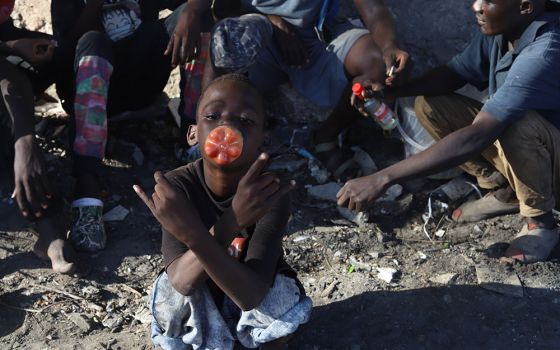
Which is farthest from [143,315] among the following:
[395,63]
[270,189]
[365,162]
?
[395,63]

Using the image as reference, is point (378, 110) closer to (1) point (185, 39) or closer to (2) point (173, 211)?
(1) point (185, 39)

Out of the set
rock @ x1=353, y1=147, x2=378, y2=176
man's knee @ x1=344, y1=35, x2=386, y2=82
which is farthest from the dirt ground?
man's knee @ x1=344, y1=35, x2=386, y2=82

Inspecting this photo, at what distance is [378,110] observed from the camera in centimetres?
367

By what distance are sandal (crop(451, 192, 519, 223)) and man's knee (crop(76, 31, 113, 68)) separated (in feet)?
6.34

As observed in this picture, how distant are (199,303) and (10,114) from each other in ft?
4.98

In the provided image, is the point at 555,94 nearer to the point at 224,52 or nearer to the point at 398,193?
the point at 398,193

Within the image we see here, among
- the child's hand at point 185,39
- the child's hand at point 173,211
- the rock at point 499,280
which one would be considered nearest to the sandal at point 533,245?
the rock at point 499,280

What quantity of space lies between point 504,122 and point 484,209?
2.25 feet

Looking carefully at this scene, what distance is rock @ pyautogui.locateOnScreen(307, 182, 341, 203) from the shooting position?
3.90 meters

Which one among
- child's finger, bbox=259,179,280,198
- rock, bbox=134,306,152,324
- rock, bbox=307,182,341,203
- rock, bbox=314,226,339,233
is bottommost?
rock, bbox=307,182,341,203

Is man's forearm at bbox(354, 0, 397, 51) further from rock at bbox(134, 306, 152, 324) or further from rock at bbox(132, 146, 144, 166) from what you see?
rock at bbox(134, 306, 152, 324)

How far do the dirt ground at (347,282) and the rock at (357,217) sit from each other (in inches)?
0.5

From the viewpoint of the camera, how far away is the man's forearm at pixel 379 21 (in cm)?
375

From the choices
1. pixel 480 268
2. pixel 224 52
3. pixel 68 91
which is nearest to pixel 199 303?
pixel 480 268
